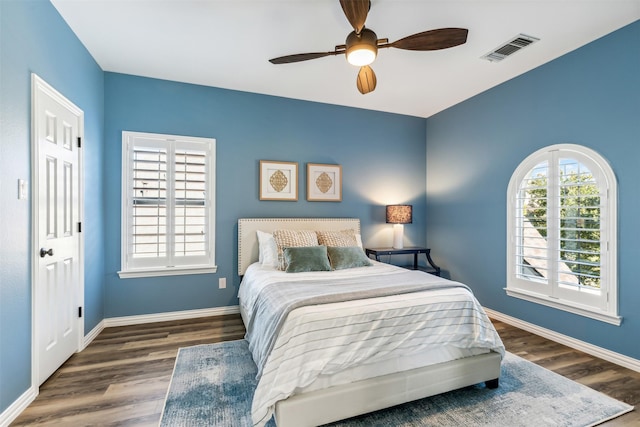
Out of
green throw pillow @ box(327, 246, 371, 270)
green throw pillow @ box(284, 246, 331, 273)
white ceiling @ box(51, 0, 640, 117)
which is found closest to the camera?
white ceiling @ box(51, 0, 640, 117)

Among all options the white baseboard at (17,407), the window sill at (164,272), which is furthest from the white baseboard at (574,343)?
the white baseboard at (17,407)

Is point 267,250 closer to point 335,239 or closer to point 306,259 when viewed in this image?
point 306,259

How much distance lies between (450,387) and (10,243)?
9.83ft

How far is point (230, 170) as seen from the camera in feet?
12.7

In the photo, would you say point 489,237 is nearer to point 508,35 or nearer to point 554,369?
point 554,369

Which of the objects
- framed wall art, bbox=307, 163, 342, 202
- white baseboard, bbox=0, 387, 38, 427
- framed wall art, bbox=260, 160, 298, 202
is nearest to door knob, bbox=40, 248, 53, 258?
white baseboard, bbox=0, 387, 38, 427

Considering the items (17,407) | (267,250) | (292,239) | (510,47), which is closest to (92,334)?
(17,407)

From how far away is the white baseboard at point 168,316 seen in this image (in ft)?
11.2

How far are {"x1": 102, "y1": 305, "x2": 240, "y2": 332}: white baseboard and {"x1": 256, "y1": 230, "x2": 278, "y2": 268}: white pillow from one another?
85 cm

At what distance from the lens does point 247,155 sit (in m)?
3.94

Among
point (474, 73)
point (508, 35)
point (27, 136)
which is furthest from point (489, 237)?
point (27, 136)

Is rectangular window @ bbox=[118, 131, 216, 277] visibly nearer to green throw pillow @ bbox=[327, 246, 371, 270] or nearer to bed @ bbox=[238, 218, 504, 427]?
green throw pillow @ bbox=[327, 246, 371, 270]

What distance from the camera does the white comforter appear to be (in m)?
1.68

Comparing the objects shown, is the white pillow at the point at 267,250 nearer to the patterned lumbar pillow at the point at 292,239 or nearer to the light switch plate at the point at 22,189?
the patterned lumbar pillow at the point at 292,239
